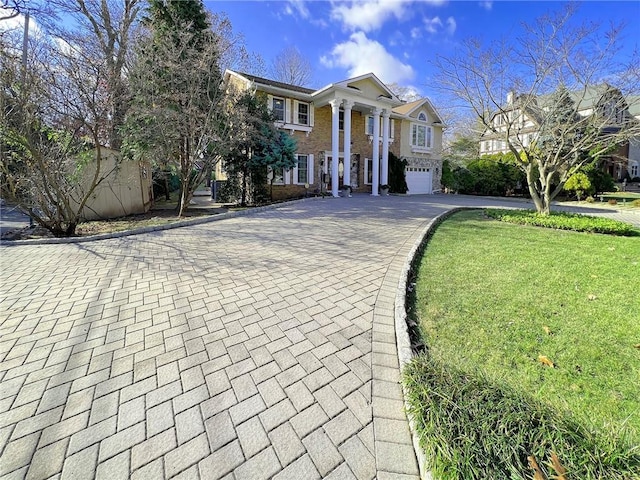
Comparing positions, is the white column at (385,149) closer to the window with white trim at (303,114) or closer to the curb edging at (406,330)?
the window with white trim at (303,114)

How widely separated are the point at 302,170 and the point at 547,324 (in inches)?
594

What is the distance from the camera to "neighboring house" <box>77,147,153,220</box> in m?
9.87

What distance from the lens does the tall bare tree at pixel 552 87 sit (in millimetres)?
8664

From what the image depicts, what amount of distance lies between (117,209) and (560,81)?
15653 mm

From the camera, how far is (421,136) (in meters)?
22.2

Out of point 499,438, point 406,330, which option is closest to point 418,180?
point 406,330

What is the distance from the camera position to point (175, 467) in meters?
1.62

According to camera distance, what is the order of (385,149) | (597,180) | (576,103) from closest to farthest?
(576,103), (385,149), (597,180)

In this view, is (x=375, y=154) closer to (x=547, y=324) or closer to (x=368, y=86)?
(x=368, y=86)

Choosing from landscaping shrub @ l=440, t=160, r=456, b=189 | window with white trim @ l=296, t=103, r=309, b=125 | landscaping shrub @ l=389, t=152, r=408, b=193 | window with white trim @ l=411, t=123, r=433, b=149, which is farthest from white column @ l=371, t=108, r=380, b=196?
landscaping shrub @ l=440, t=160, r=456, b=189

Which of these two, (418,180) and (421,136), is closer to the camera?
(421,136)

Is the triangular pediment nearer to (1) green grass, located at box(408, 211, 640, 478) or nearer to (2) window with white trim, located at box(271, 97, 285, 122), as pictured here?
(2) window with white trim, located at box(271, 97, 285, 122)

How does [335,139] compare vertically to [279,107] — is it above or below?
below

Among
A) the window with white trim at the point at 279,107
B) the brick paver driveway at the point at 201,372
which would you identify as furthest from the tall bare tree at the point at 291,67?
the brick paver driveway at the point at 201,372
